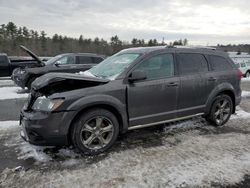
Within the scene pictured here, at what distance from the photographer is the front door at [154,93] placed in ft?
16.5

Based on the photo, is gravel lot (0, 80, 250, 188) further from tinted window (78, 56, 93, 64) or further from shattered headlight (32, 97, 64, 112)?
tinted window (78, 56, 93, 64)

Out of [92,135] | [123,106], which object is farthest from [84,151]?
[123,106]

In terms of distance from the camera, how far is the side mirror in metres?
4.91

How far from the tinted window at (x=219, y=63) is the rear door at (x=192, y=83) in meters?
0.24

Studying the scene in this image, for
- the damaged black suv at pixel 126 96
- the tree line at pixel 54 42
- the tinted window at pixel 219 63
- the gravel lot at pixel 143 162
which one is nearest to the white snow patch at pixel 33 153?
the gravel lot at pixel 143 162

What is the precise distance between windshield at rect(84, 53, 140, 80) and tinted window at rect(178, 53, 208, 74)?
1.01 meters

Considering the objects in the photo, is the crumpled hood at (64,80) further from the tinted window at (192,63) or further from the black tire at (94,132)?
the tinted window at (192,63)

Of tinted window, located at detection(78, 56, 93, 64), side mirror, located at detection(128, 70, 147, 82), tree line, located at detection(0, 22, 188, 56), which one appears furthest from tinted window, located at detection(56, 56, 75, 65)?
tree line, located at detection(0, 22, 188, 56)

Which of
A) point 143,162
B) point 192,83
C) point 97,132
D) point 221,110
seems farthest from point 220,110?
point 97,132

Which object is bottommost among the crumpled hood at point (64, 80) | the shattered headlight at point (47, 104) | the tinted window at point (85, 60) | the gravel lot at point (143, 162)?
the gravel lot at point (143, 162)

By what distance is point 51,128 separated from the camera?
4.34m

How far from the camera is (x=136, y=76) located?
4.91 metres

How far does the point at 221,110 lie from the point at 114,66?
2733 millimetres

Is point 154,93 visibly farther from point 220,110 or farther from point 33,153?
point 33,153
